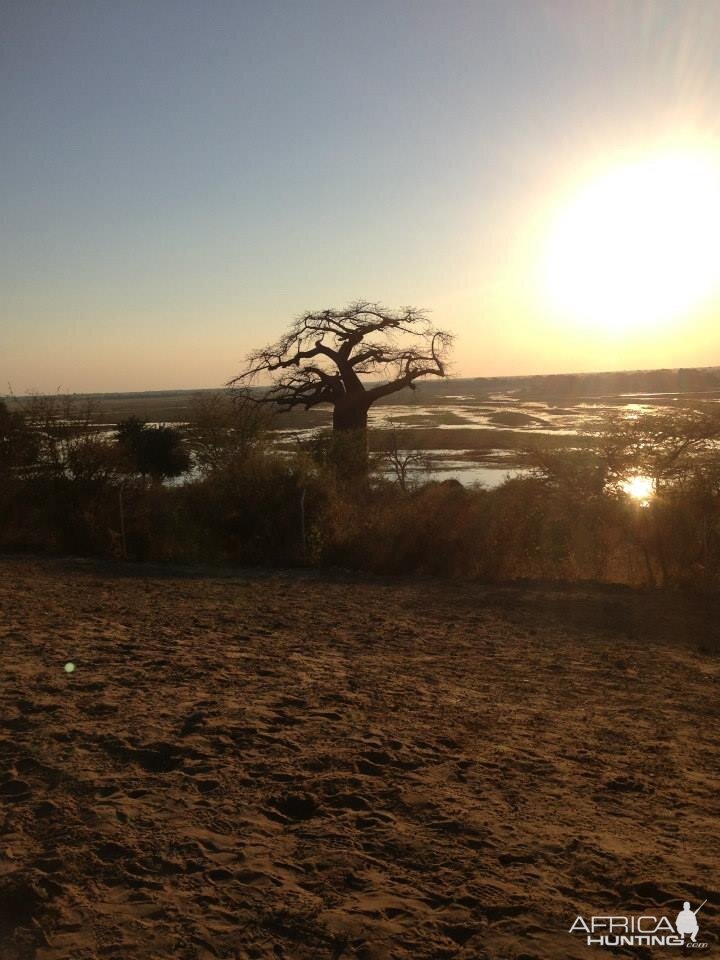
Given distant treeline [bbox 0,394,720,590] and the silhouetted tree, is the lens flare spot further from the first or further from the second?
the silhouetted tree

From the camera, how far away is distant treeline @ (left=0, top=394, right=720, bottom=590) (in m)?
13.4

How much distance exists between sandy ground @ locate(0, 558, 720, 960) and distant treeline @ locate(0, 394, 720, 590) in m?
4.40

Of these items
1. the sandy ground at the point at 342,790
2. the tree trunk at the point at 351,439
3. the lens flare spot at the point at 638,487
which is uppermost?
the tree trunk at the point at 351,439

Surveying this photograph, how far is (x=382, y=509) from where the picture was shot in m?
15.5

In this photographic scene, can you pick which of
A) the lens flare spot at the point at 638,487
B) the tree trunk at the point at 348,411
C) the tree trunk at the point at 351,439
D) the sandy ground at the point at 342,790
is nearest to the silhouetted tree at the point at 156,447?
the tree trunk at the point at 348,411

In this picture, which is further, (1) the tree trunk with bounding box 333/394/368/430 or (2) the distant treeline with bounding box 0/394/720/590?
(1) the tree trunk with bounding box 333/394/368/430

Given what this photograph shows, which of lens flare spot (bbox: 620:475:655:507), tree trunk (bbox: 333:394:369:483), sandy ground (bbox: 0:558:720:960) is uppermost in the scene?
tree trunk (bbox: 333:394:369:483)

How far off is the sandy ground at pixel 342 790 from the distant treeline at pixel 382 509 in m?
4.40

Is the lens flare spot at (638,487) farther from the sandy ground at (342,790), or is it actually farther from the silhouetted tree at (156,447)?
the silhouetted tree at (156,447)

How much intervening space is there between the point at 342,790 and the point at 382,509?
1080 centimetres

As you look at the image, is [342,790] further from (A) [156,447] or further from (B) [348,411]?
(A) [156,447]

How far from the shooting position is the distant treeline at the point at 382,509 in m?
13.4

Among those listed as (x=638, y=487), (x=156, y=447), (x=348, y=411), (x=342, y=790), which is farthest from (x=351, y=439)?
(x=342, y=790)

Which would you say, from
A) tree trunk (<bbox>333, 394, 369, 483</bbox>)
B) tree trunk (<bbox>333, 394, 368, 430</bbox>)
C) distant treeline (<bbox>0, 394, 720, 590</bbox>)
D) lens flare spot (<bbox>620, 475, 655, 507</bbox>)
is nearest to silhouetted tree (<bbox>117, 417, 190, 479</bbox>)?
tree trunk (<bbox>333, 394, 368, 430</bbox>)
